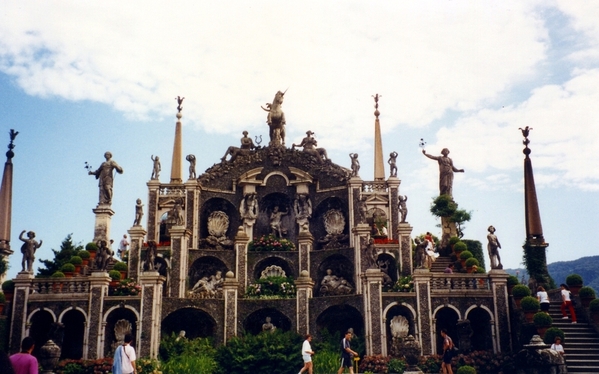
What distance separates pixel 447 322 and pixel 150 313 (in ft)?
46.1

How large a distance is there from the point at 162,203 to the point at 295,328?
1207 centimetres

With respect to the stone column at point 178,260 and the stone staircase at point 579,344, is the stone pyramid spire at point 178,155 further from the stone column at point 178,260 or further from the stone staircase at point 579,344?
the stone staircase at point 579,344

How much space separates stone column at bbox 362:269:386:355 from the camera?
1257 inches

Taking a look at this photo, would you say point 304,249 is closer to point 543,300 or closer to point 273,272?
point 273,272

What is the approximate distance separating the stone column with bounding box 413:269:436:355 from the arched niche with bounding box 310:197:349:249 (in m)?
8.36

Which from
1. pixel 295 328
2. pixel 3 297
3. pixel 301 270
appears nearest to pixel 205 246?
pixel 301 270

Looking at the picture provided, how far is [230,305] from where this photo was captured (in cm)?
3425

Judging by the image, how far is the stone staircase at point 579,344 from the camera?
26.4m

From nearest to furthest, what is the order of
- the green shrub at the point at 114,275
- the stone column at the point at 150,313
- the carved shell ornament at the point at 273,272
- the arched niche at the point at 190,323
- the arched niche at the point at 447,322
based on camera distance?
the stone column at the point at 150,313, the arched niche at the point at 447,322, the arched niche at the point at 190,323, the green shrub at the point at 114,275, the carved shell ornament at the point at 273,272

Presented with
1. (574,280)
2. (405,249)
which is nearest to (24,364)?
(574,280)

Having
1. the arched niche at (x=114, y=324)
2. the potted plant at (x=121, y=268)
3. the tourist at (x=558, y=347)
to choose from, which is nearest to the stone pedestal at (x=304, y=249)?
the potted plant at (x=121, y=268)

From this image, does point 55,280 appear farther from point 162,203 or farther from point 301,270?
point 301,270

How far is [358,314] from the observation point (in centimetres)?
3419

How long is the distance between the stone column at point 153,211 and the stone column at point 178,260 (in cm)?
281
